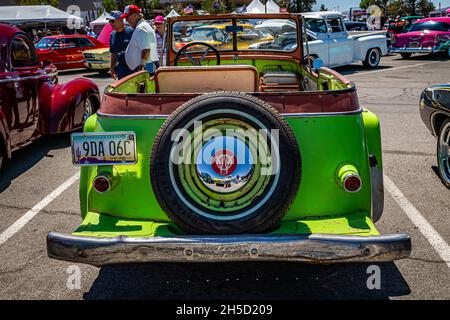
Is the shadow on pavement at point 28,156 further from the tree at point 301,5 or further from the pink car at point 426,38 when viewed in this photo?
the tree at point 301,5

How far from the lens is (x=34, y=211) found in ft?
15.1

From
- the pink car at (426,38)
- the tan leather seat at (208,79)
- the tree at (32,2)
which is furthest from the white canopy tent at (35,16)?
the tan leather seat at (208,79)

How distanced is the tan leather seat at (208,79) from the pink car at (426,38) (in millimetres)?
16106

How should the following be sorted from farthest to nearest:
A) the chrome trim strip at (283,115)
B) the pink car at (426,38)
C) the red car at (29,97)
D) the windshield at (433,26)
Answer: the windshield at (433,26) → the pink car at (426,38) → the red car at (29,97) → the chrome trim strip at (283,115)

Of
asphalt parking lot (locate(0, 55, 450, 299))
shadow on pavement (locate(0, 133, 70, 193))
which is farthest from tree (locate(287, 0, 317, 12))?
asphalt parking lot (locate(0, 55, 450, 299))

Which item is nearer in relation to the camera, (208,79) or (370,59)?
(208,79)

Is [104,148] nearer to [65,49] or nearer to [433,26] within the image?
[65,49]

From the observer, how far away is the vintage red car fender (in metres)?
6.65

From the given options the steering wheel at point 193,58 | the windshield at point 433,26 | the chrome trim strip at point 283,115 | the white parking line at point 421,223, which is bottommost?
the white parking line at point 421,223

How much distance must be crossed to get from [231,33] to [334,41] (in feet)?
32.2

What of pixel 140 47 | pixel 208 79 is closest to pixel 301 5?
pixel 140 47

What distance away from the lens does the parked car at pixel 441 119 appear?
4.91m

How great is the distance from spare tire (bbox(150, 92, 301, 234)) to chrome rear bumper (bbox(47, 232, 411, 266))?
12 cm
